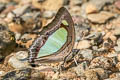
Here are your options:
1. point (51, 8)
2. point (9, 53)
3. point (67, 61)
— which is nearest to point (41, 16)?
point (51, 8)

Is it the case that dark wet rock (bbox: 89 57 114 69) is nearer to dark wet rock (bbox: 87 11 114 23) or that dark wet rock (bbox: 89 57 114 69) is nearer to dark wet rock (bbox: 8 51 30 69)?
dark wet rock (bbox: 8 51 30 69)

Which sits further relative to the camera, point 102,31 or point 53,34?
point 102,31

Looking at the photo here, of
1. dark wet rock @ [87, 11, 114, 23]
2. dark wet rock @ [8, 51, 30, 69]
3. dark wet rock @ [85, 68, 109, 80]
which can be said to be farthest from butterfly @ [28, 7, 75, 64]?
dark wet rock @ [87, 11, 114, 23]

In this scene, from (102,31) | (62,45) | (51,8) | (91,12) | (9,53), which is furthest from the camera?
(51,8)

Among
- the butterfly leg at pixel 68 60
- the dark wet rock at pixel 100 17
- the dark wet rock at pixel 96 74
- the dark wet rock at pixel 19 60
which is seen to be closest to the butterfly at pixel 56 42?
the butterfly leg at pixel 68 60

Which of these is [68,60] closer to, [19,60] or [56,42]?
[56,42]

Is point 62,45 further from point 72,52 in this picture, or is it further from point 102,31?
point 102,31
